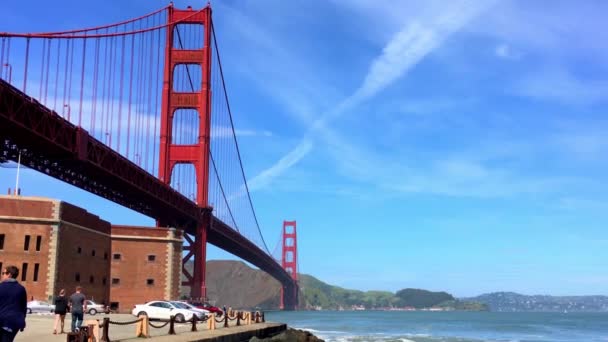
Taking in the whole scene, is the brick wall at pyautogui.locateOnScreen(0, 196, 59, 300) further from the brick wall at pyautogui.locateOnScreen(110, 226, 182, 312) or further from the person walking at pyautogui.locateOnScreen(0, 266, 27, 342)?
the person walking at pyautogui.locateOnScreen(0, 266, 27, 342)

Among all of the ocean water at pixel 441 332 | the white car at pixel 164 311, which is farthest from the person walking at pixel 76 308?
the ocean water at pixel 441 332

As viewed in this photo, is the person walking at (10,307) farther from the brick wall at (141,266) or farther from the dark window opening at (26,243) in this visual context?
the brick wall at (141,266)

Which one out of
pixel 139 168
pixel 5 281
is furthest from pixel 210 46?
pixel 5 281

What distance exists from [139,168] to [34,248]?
570 inches

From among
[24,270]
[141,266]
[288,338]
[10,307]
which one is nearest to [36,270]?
[24,270]

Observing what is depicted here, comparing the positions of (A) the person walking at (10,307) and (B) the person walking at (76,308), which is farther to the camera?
(B) the person walking at (76,308)

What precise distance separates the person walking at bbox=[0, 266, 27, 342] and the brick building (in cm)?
3429

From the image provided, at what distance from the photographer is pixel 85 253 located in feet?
156

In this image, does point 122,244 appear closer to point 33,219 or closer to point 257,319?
point 33,219

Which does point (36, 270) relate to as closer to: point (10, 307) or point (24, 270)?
point (24, 270)

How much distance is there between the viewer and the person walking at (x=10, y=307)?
29.4 ft

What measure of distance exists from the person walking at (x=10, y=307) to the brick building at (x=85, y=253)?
3429 centimetres

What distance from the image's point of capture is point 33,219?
137 feet

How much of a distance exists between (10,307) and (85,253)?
40171 millimetres
